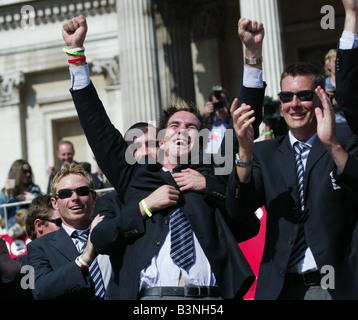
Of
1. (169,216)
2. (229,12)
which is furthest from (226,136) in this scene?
(229,12)

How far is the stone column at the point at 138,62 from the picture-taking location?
16484mm

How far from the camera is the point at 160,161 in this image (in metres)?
5.83

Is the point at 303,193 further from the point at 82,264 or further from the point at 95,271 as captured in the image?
the point at 95,271

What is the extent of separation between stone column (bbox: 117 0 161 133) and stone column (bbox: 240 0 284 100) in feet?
7.48

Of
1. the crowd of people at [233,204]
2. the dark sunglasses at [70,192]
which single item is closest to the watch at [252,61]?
the crowd of people at [233,204]

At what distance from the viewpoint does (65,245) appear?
6133 millimetres

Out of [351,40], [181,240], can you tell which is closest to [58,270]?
[181,240]

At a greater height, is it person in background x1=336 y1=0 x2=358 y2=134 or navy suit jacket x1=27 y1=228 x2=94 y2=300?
person in background x1=336 y1=0 x2=358 y2=134

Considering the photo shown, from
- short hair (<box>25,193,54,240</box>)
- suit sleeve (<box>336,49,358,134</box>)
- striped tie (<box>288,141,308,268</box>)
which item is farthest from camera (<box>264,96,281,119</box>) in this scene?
suit sleeve (<box>336,49,358,134</box>)

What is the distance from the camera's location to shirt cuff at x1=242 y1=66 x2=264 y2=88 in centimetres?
546

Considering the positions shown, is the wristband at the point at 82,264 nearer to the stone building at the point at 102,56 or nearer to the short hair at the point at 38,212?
the short hair at the point at 38,212

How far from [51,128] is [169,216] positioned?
622 inches

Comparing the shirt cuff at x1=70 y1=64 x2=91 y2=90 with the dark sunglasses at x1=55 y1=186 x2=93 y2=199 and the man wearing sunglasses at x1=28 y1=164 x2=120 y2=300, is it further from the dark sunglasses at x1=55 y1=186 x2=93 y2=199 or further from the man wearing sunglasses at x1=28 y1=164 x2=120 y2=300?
the dark sunglasses at x1=55 y1=186 x2=93 y2=199

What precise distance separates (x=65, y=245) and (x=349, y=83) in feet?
7.96
